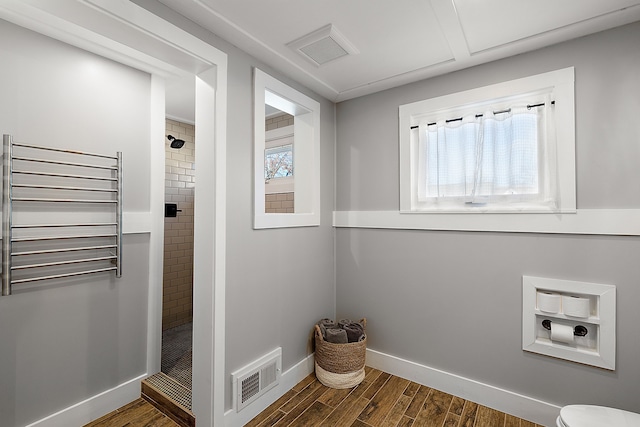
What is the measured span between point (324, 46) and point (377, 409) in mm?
2353

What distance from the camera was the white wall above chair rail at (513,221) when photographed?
1683mm

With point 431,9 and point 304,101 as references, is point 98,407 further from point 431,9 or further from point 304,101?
point 431,9

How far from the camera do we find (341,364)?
2258 millimetres

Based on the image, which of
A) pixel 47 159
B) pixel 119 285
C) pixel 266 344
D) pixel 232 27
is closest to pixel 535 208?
pixel 266 344

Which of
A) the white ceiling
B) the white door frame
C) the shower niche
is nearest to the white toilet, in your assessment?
the shower niche

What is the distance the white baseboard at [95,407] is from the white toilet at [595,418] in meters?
2.54

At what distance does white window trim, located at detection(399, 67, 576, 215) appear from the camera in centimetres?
180

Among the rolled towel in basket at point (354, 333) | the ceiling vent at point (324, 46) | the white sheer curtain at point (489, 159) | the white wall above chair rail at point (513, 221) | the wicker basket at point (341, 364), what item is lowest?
the wicker basket at point (341, 364)

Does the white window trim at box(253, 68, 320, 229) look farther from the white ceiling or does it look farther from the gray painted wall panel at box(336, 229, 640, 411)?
the gray painted wall panel at box(336, 229, 640, 411)

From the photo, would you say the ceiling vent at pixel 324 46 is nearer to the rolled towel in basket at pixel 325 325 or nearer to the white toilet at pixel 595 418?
the rolled towel in basket at pixel 325 325

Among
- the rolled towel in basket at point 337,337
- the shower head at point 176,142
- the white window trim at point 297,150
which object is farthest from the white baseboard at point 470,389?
the shower head at point 176,142

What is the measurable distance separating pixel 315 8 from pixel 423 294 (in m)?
1.99

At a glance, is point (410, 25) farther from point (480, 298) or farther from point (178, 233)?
point (178, 233)

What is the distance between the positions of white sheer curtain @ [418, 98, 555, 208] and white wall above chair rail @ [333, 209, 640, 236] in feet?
0.35
